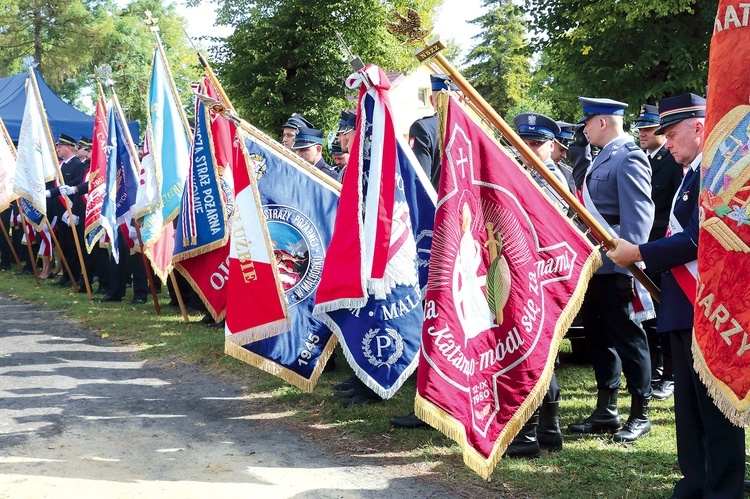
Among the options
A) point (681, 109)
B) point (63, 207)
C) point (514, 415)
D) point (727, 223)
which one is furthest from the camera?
point (63, 207)

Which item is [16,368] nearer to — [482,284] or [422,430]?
[422,430]

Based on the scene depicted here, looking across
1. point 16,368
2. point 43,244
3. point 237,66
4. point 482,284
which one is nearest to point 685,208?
point 482,284

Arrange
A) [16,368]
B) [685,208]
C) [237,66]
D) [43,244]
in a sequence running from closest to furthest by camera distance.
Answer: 1. [685,208]
2. [16,368]
3. [43,244]
4. [237,66]

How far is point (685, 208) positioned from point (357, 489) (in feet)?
7.64

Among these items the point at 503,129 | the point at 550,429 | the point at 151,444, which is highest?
the point at 503,129

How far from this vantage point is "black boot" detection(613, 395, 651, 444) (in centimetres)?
501

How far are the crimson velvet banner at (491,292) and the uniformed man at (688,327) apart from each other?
38 cm

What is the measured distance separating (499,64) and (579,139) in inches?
1632

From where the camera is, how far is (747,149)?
9.87 feet

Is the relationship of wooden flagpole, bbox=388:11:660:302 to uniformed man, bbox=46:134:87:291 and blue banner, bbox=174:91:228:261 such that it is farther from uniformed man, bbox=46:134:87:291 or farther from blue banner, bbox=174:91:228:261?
uniformed man, bbox=46:134:87:291

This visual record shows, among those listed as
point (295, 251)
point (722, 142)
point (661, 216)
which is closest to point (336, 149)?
point (295, 251)

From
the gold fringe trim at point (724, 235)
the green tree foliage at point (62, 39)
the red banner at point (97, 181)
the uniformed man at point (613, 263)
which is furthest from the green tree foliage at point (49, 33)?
the gold fringe trim at point (724, 235)

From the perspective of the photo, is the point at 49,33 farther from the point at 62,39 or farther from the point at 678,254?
the point at 678,254

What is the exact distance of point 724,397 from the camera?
312cm
